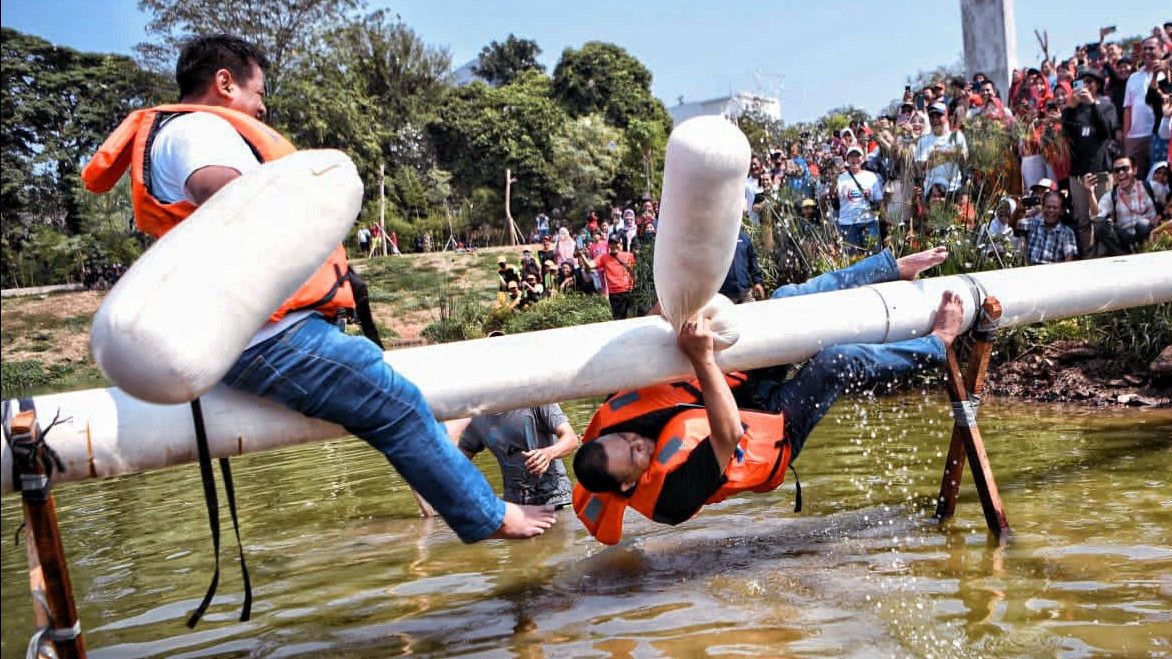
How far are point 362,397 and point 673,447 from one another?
5.31ft

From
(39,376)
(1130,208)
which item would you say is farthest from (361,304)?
(39,376)

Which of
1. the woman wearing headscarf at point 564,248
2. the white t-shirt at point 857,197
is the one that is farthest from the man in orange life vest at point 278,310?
the woman wearing headscarf at point 564,248

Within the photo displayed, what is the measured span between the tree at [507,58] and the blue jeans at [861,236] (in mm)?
68040

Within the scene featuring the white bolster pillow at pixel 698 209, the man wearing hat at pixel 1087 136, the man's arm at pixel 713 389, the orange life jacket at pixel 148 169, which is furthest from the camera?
the man wearing hat at pixel 1087 136

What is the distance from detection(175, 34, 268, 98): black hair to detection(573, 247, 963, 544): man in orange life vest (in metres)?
2.08

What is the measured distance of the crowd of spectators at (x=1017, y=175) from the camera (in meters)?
10.4

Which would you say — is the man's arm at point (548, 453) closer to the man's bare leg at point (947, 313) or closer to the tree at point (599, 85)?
the man's bare leg at point (947, 313)

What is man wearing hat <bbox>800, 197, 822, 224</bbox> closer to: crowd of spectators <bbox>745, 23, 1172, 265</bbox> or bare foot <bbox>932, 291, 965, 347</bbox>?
crowd of spectators <bbox>745, 23, 1172, 265</bbox>

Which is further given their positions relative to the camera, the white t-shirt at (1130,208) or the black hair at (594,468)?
the white t-shirt at (1130,208)

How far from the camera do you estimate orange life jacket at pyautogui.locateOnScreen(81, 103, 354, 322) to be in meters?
3.57

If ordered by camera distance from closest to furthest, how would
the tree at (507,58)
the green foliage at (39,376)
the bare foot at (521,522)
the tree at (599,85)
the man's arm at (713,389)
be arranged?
the bare foot at (521,522) < the man's arm at (713,389) < the green foliage at (39,376) < the tree at (599,85) < the tree at (507,58)

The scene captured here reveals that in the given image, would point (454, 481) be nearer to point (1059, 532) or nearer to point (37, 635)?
point (37, 635)

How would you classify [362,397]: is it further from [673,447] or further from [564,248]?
[564,248]

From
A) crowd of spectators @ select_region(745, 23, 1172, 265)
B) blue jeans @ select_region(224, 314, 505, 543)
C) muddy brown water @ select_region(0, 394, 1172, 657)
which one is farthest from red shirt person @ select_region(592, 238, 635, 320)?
blue jeans @ select_region(224, 314, 505, 543)
